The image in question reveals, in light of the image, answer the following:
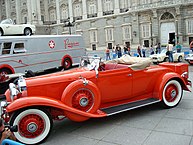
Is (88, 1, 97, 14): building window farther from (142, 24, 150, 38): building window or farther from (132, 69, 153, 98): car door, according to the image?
(132, 69, 153, 98): car door

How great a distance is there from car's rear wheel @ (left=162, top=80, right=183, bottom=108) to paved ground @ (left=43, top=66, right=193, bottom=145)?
165 millimetres

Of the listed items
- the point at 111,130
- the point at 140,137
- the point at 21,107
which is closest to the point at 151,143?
the point at 140,137

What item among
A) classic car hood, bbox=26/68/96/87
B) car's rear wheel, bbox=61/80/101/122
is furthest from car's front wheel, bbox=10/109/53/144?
Result: classic car hood, bbox=26/68/96/87

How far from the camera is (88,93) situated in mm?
4918

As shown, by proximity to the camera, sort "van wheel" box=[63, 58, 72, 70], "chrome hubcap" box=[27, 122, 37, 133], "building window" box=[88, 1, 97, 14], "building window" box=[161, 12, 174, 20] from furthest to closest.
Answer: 1. "building window" box=[88, 1, 97, 14]
2. "building window" box=[161, 12, 174, 20]
3. "van wheel" box=[63, 58, 72, 70]
4. "chrome hubcap" box=[27, 122, 37, 133]

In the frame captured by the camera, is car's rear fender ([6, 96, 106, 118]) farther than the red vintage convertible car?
No

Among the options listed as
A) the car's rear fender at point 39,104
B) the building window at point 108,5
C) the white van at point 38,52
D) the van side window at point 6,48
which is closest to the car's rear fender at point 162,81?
the car's rear fender at point 39,104

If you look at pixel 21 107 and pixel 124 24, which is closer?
pixel 21 107

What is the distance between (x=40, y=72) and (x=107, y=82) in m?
10.1

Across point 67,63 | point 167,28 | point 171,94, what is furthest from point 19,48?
point 167,28

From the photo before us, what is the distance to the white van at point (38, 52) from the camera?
12.6 meters

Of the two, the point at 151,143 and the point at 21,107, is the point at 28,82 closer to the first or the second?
the point at 21,107

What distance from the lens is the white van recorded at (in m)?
12.6

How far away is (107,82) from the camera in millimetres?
5266
